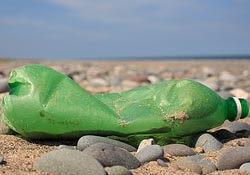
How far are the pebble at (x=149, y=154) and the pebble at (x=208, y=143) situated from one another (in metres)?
0.48

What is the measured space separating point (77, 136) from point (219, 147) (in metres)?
0.96

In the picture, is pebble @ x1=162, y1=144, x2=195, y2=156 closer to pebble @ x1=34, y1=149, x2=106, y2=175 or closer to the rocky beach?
the rocky beach

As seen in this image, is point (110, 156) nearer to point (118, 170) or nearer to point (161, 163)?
point (118, 170)

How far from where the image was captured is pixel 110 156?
2328mm

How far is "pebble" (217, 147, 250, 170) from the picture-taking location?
94.2 inches

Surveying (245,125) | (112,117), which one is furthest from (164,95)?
(245,125)

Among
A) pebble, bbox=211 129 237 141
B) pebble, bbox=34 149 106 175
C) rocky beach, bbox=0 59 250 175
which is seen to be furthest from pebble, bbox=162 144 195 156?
pebble, bbox=34 149 106 175

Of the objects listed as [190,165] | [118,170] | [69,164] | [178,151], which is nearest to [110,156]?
[118,170]

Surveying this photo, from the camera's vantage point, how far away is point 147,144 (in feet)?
9.02

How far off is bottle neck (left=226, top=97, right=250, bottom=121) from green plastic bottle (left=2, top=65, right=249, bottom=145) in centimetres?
12

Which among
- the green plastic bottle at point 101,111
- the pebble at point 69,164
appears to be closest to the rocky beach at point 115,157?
the pebble at point 69,164

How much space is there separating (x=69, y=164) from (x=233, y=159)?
929 millimetres

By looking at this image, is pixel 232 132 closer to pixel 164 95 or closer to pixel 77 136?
pixel 164 95

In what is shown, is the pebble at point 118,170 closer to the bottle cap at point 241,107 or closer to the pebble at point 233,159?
the pebble at point 233,159
